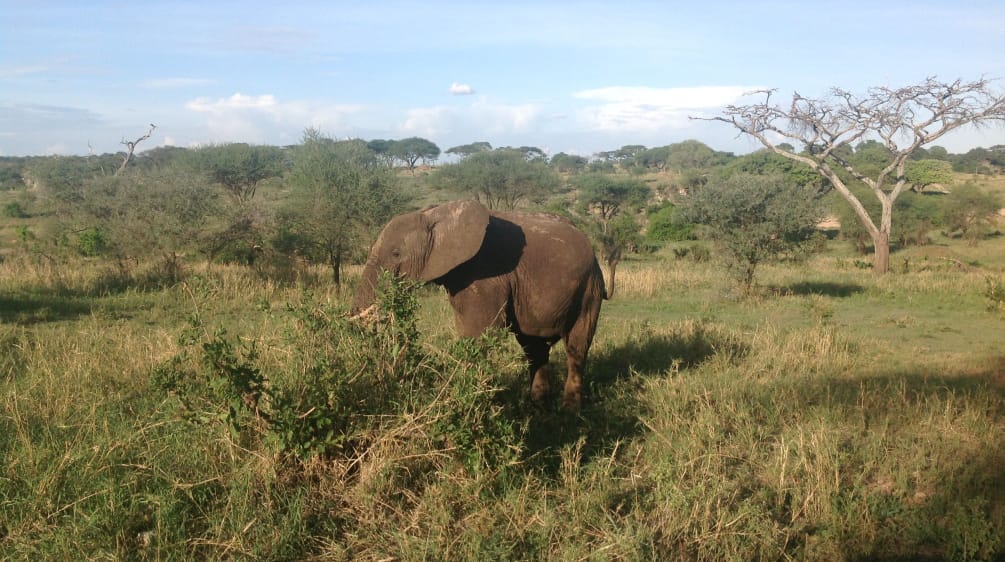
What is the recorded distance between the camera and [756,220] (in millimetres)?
15133

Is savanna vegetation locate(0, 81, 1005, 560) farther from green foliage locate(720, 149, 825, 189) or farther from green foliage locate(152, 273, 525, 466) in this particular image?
green foliage locate(720, 149, 825, 189)

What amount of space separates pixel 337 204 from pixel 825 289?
10.3 m

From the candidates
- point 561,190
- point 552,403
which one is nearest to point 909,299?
point 552,403

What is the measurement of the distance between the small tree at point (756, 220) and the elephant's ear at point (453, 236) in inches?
391

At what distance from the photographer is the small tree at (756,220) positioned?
14.8 m

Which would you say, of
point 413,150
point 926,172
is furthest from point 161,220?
point 413,150

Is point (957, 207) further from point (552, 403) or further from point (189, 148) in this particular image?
point (189, 148)

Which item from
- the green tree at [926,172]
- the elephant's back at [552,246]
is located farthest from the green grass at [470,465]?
the green tree at [926,172]

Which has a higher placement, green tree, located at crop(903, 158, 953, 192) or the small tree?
the small tree

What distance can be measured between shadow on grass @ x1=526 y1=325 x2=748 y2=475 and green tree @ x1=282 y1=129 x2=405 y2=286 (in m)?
7.28

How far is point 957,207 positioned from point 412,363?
31.9 metres

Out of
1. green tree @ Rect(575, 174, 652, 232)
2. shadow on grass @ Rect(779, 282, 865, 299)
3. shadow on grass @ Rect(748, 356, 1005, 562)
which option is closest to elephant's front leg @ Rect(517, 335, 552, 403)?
shadow on grass @ Rect(748, 356, 1005, 562)

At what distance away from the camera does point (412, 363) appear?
15.5 feet

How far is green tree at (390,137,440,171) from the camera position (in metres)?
67.4
